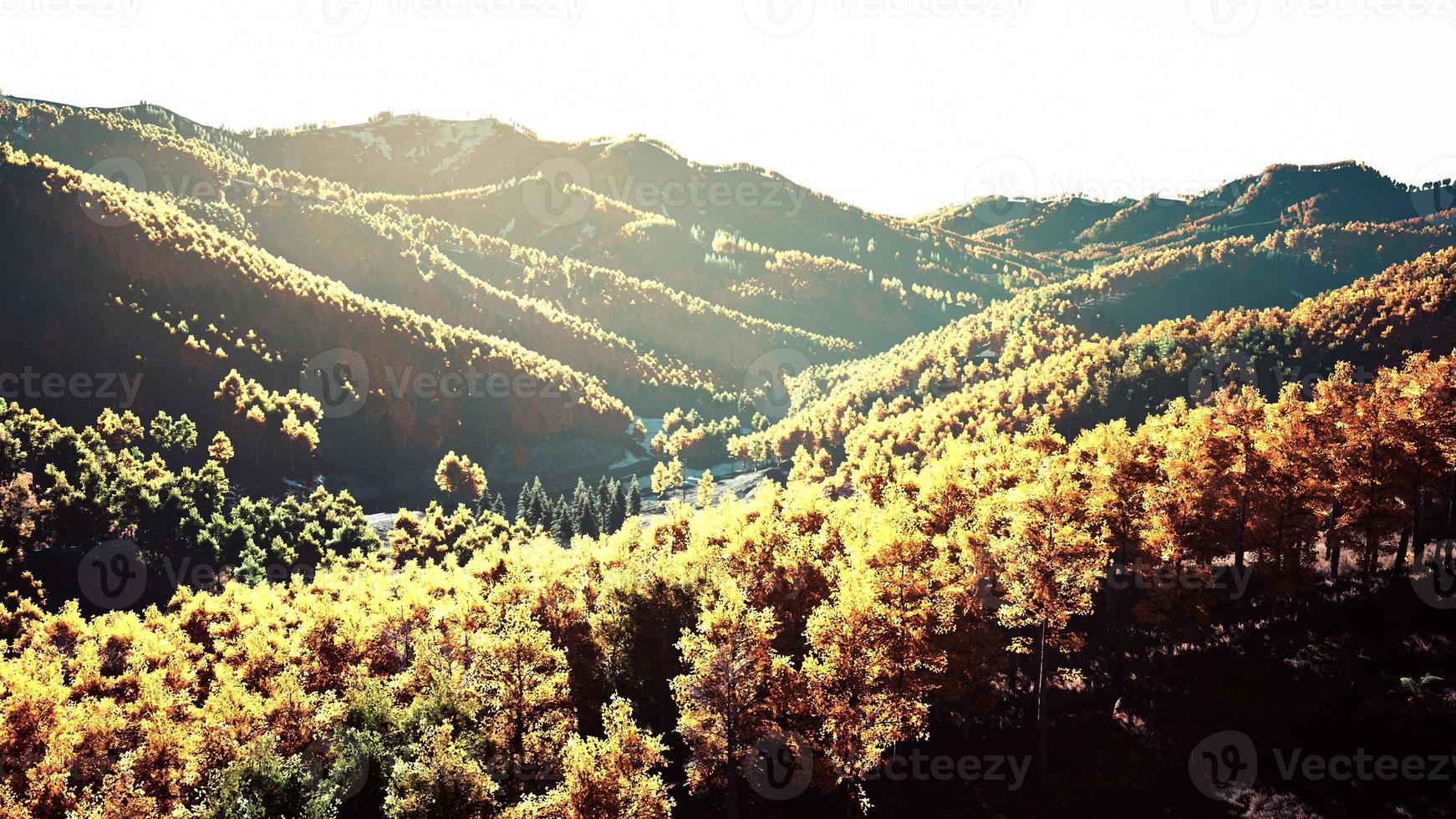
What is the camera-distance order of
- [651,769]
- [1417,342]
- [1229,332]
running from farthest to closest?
[1229,332] → [1417,342] → [651,769]

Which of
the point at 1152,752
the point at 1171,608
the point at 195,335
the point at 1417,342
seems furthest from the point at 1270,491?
the point at 195,335

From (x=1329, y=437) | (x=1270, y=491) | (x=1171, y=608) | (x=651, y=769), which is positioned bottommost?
(x=651, y=769)

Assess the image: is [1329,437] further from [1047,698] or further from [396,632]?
[396,632]

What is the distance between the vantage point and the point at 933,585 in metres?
41.5

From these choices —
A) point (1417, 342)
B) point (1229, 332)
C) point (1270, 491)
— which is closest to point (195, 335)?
point (1270, 491)

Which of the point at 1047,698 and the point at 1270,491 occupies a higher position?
the point at 1270,491

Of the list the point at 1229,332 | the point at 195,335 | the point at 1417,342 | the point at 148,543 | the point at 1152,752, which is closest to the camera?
the point at 1152,752

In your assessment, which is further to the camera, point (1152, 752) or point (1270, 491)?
point (1270, 491)

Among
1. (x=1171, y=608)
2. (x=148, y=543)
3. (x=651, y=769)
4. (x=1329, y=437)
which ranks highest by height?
(x=1329, y=437)

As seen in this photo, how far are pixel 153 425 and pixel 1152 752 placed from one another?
18799 centimetres

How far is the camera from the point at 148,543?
4237 inches

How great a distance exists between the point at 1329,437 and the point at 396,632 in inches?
2640

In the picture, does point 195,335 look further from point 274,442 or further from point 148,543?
point 148,543

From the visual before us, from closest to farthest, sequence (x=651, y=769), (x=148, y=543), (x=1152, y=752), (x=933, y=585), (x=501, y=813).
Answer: (x=501, y=813) < (x=1152, y=752) < (x=933, y=585) < (x=651, y=769) < (x=148, y=543)
